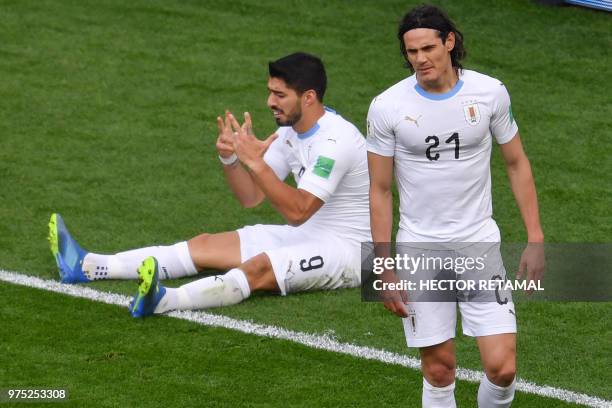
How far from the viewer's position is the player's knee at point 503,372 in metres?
6.70

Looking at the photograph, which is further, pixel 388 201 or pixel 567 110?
pixel 567 110

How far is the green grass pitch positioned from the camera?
26.7 ft

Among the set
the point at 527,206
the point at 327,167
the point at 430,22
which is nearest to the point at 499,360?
the point at 527,206

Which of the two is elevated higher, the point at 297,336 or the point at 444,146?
the point at 444,146

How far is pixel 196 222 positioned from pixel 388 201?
3.98m

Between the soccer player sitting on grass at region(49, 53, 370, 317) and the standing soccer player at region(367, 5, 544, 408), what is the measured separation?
1500 millimetres

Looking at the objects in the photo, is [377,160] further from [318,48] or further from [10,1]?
[10,1]

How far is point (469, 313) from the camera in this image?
270 inches

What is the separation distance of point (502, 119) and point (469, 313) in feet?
3.18

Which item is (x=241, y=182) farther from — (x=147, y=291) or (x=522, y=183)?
(x=522, y=183)

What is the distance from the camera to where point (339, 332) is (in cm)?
877

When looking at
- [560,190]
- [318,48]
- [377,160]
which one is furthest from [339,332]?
[318,48]

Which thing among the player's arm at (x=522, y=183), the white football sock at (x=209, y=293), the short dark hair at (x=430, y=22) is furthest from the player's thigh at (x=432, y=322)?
the white football sock at (x=209, y=293)

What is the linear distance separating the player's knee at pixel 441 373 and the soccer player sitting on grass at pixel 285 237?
1669 mm
